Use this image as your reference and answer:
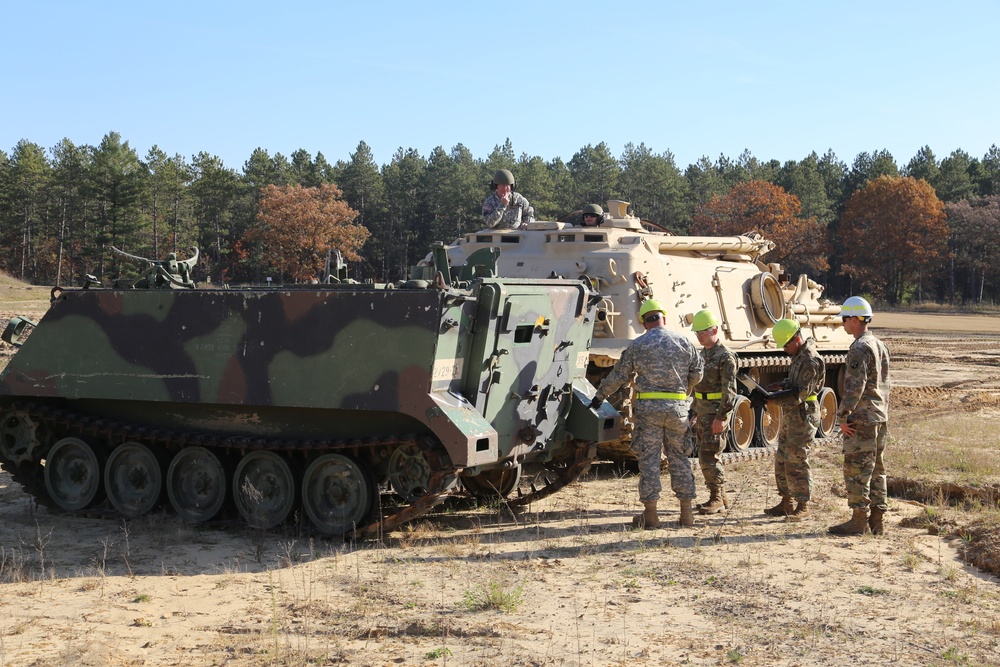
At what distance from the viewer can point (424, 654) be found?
231 inches

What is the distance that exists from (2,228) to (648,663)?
66492 millimetres

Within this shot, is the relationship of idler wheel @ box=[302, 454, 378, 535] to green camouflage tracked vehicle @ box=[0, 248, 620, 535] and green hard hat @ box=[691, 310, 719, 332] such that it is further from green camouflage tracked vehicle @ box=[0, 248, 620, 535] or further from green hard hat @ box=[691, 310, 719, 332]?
green hard hat @ box=[691, 310, 719, 332]

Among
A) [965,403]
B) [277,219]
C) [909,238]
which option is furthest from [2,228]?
[965,403]

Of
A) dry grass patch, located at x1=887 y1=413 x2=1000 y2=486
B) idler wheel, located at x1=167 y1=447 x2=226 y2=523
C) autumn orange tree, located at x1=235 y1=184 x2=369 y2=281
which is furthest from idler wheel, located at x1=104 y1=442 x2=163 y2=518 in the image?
autumn orange tree, located at x1=235 y1=184 x2=369 y2=281

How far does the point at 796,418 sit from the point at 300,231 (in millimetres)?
45812

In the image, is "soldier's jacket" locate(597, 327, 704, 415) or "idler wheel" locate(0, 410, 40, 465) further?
"idler wheel" locate(0, 410, 40, 465)

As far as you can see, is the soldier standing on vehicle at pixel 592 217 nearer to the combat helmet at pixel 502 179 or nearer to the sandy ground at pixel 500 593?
the combat helmet at pixel 502 179

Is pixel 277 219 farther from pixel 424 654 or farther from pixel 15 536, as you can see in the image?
pixel 424 654

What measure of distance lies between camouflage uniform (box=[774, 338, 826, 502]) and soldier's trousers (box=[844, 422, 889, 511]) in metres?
0.66

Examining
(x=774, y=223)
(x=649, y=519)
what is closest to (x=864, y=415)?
(x=649, y=519)

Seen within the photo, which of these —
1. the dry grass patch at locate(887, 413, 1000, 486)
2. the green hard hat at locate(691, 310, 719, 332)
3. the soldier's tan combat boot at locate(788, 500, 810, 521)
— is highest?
the green hard hat at locate(691, 310, 719, 332)

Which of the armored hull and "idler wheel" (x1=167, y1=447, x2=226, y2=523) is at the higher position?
the armored hull

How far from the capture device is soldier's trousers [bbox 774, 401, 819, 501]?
9.47 m

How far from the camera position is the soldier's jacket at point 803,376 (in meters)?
9.40
